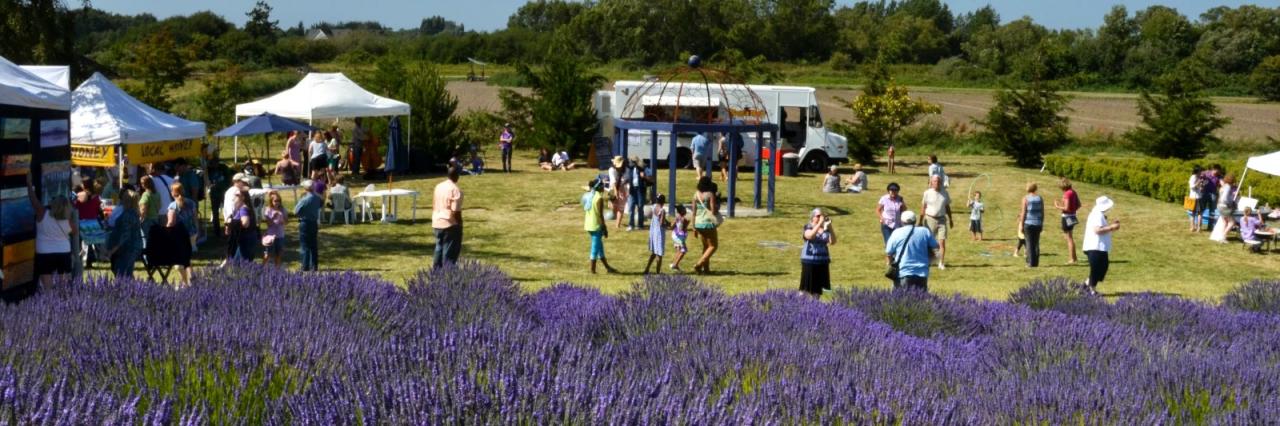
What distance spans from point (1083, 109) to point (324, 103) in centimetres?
4357

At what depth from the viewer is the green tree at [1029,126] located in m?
34.7

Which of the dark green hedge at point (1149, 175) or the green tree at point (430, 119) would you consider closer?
the dark green hedge at point (1149, 175)

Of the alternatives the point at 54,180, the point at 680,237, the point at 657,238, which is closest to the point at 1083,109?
the point at 680,237

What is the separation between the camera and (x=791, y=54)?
315 ft

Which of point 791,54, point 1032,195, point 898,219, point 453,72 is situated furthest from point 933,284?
point 791,54

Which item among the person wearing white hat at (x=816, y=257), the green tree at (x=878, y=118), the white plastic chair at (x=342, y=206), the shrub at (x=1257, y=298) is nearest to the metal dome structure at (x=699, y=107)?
the green tree at (x=878, y=118)

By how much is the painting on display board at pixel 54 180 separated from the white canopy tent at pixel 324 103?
14.2 m

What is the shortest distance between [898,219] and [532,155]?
19.5 m

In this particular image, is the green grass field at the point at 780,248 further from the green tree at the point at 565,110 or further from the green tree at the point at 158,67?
the green tree at the point at 158,67

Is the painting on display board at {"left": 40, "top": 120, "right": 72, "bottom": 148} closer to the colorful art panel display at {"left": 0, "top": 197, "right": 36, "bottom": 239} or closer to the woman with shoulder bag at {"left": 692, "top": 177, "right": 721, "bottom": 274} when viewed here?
the colorful art panel display at {"left": 0, "top": 197, "right": 36, "bottom": 239}

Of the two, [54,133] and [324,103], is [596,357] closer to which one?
[54,133]

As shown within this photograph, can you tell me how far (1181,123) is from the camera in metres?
34.6

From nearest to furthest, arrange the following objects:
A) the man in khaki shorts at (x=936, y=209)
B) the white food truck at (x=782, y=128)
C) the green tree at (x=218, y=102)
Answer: the man in khaki shorts at (x=936, y=209) < the white food truck at (x=782, y=128) < the green tree at (x=218, y=102)

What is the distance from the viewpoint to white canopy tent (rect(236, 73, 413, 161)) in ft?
83.7
